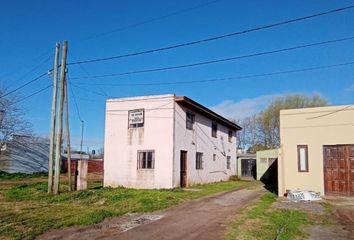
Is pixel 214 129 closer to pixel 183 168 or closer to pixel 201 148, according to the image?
pixel 201 148

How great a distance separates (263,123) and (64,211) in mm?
40728

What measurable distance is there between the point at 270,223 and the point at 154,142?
12120mm

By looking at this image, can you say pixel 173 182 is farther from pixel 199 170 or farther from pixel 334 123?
pixel 334 123

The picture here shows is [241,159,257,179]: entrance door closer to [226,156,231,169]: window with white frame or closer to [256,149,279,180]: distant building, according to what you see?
[256,149,279,180]: distant building

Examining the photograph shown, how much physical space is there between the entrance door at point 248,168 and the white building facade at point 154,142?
1277 centimetres

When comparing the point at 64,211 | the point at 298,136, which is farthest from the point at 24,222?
the point at 298,136

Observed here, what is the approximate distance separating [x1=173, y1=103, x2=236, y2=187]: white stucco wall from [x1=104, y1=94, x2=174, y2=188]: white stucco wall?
0.59 m

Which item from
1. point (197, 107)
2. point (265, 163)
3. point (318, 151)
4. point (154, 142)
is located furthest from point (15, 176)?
point (318, 151)

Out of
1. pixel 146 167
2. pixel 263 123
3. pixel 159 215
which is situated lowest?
pixel 159 215

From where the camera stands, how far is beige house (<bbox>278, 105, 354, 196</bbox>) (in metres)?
15.7

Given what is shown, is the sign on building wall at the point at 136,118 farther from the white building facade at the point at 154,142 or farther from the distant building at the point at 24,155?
the distant building at the point at 24,155

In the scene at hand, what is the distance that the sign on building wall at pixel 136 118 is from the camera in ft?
72.2

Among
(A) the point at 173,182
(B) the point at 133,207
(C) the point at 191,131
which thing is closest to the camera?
(B) the point at 133,207

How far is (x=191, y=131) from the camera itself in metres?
23.4
